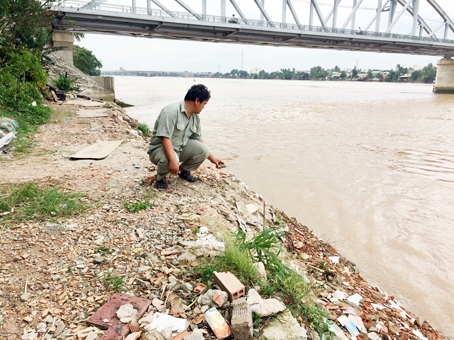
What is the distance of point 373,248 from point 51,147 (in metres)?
4.80

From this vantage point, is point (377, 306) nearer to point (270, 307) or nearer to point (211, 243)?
point (270, 307)

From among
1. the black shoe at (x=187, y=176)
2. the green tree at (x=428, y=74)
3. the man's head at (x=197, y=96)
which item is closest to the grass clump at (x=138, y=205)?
the black shoe at (x=187, y=176)

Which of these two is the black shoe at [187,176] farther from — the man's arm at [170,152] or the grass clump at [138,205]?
the grass clump at [138,205]

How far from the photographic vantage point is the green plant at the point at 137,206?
2.82m

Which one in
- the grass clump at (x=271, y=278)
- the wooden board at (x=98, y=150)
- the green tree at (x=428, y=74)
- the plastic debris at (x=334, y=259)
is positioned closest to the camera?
the grass clump at (x=271, y=278)

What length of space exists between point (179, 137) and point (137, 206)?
0.84 m

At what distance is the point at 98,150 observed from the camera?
195 inches

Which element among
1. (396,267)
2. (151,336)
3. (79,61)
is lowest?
(396,267)

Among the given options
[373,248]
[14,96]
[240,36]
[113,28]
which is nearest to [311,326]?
[373,248]

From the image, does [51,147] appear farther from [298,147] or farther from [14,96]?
[298,147]

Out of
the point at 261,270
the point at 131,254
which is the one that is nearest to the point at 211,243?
the point at 261,270

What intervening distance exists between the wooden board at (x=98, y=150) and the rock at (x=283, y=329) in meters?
3.59

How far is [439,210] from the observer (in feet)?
16.2

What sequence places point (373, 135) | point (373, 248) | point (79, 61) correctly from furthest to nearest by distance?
point (79, 61) < point (373, 135) < point (373, 248)
